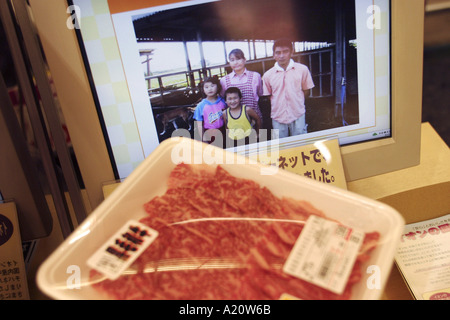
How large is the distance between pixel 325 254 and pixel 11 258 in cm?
52

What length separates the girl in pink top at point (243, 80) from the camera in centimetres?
65

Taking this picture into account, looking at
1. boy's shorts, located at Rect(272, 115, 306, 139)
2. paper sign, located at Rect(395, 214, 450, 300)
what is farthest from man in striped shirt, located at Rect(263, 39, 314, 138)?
paper sign, located at Rect(395, 214, 450, 300)

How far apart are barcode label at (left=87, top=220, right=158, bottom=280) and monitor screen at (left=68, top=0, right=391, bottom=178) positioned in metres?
0.25

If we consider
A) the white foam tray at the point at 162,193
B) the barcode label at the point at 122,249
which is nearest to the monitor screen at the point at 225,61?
the white foam tray at the point at 162,193

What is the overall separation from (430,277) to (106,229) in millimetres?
597

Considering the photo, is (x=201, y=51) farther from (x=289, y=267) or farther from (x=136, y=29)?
(x=289, y=267)

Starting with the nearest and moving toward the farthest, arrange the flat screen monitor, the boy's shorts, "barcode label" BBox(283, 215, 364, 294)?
1. "barcode label" BBox(283, 215, 364, 294)
2. the flat screen monitor
3. the boy's shorts

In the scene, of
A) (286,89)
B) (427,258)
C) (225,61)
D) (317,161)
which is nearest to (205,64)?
(225,61)

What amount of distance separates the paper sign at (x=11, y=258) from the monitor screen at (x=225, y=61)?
19 cm

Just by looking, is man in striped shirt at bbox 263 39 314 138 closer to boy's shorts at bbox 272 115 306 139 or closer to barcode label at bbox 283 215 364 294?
boy's shorts at bbox 272 115 306 139

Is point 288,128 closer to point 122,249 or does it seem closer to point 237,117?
point 237,117

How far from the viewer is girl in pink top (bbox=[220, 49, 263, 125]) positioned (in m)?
0.65
